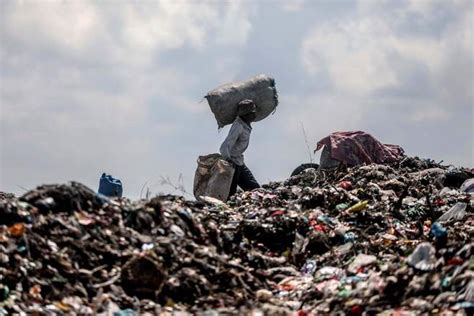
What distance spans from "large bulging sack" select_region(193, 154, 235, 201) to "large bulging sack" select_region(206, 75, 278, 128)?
616 millimetres

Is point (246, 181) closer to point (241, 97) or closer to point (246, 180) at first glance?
point (246, 180)

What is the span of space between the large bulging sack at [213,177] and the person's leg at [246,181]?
0.37 m

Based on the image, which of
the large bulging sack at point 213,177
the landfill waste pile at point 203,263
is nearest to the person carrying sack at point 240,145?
the large bulging sack at point 213,177

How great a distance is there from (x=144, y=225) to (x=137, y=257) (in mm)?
559

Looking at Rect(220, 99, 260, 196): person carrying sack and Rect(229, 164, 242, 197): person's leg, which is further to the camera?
Rect(229, 164, 242, 197): person's leg

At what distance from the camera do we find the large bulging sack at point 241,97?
476 inches

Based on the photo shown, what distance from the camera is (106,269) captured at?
21.1 ft

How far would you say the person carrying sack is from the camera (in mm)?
11695

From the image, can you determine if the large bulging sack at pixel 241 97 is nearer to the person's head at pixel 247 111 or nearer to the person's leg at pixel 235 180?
the person's head at pixel 247 111

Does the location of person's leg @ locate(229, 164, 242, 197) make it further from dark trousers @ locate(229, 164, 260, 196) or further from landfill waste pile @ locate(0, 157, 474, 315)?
landfill waste pile @ locate(0, 157, 474, 315)

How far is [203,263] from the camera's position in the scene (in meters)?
6.56

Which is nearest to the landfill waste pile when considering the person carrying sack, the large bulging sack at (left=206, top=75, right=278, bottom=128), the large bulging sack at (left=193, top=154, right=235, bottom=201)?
the large bulging sack at (left=193, top=154, right=235, bottom=201)

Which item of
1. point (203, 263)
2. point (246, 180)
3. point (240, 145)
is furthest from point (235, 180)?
point (203, 263)

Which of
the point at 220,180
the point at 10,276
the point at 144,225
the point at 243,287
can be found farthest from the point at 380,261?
the point at 220,180
